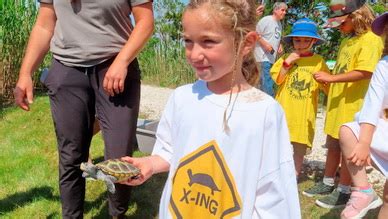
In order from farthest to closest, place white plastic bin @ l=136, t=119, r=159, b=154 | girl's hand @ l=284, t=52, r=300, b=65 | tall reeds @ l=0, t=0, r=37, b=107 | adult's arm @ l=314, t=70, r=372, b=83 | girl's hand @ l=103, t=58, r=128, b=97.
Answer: tall reeds @ l=0, t=0, r=37, b=107
white plastic bin @ l=136, t=119, r=159, b=154
girl's hand @ l=284, t=52, r=300, b=65
adult's arm @ l=314, t=70, r=372, b=83
girl's hand @ l=103, t=58, r=128, b=97

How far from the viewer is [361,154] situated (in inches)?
95.1

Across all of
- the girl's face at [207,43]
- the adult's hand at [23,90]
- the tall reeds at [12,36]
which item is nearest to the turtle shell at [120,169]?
the girl's face at [207,43]

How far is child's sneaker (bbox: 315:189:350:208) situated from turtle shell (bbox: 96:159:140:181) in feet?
7.37

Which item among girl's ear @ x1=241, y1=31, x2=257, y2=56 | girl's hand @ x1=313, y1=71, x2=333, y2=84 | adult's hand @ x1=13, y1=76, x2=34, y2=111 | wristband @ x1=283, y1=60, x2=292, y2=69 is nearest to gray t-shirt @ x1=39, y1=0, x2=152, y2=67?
adult's hand @ x1=13, y1=76, x2=34, y2=111

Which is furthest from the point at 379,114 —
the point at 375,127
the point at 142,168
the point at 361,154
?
the point at 142,168

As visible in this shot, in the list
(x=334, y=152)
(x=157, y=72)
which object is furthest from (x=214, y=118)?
(x=157, y=72)

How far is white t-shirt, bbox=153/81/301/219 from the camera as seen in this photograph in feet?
4.91

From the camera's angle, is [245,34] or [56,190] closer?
[245,34]

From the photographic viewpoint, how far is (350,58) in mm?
3434

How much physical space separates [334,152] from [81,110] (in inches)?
84.3

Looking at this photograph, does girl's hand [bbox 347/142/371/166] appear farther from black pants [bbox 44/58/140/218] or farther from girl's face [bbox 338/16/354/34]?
girl's face [bbox 338/16/354/34]

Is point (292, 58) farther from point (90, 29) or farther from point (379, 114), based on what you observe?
point (90, 29)

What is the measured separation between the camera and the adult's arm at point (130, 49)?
2.37m

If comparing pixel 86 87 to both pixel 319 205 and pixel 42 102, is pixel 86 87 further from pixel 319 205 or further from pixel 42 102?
pixel 42 102
